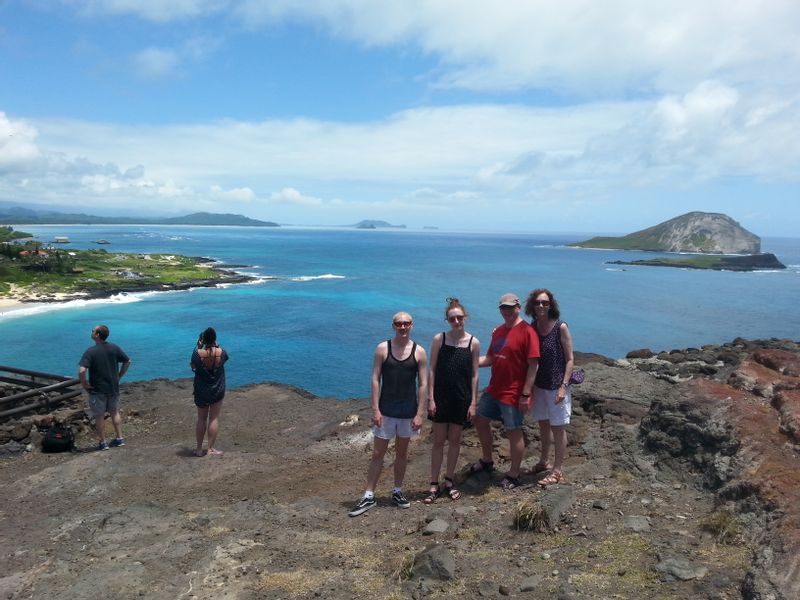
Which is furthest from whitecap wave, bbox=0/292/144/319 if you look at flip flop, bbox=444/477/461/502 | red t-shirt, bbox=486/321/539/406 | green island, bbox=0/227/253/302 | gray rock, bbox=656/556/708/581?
gray rock, bbox=656/556/708/581

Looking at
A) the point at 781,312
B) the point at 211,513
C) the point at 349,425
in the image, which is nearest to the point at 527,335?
the point at 211,513

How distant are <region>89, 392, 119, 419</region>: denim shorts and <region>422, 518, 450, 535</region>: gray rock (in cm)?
637

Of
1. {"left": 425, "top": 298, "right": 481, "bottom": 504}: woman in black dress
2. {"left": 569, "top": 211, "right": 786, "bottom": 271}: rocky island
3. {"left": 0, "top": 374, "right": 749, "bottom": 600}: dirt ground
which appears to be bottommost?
{"left": 0, "top": 374, "right": 749, "bottom": 600}: dirt ground

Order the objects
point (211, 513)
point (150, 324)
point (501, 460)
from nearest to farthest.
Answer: point (211, 513)
point (501, 460)
point (150, 324)

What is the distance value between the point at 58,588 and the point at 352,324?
37308mm

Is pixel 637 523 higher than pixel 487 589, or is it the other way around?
pixel 637 523

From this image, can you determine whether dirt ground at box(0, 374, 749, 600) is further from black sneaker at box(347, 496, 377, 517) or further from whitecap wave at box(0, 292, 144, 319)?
whitecap wave at box(0, 292, 144, 319)

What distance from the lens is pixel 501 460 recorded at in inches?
324

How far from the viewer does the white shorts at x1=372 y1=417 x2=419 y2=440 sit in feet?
20.5

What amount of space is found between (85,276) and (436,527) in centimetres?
6612

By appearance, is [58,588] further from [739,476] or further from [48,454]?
[739,476]

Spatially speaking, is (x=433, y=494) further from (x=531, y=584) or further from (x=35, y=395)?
(x=35, y=395)

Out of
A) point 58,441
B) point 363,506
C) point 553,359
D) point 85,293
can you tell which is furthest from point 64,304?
point 553,359

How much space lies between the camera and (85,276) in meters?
61.7
